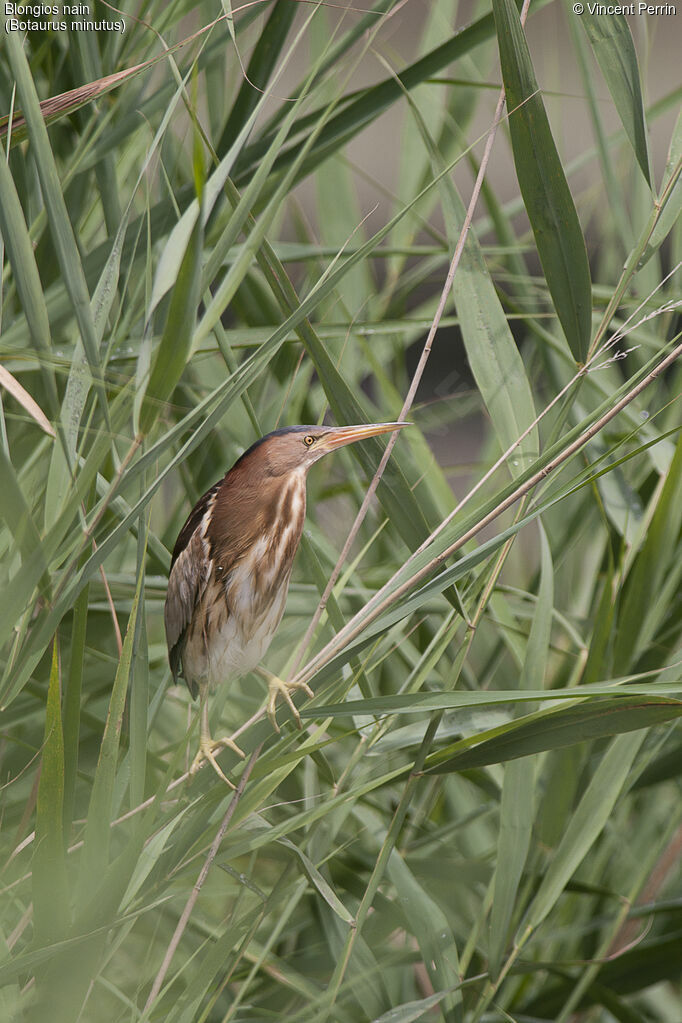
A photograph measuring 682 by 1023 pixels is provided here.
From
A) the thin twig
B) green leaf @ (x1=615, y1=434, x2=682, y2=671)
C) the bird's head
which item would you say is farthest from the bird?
green leaf @ (x1=615, y1=434, x2=682, y2=671)

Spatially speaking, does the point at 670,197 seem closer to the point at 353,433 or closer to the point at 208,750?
the point at 353,433

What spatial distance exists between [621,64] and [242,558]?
1.38 ft

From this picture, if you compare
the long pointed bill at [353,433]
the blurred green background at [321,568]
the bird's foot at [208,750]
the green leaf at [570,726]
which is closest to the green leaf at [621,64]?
the blurred green background at [321,568]

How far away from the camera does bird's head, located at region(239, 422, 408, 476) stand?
71 cm

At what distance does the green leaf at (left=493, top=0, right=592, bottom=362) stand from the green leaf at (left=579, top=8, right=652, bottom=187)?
6 cm

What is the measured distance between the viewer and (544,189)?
23.4 inches

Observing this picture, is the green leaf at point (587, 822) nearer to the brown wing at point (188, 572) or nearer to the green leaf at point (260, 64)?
the brown wing at point (188, 572)

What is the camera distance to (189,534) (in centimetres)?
75

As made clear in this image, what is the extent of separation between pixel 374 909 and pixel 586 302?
1.53 feet

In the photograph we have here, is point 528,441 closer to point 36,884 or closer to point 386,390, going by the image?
point 386,390

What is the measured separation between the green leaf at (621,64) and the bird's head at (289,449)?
0.91 ft

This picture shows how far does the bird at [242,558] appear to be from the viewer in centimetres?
72

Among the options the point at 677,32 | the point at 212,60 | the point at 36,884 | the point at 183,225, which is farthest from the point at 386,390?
the point at 677,32

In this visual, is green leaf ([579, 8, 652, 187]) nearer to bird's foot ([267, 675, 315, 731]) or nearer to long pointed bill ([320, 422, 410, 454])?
long pointed bill ([320, 422, 410, 454])
